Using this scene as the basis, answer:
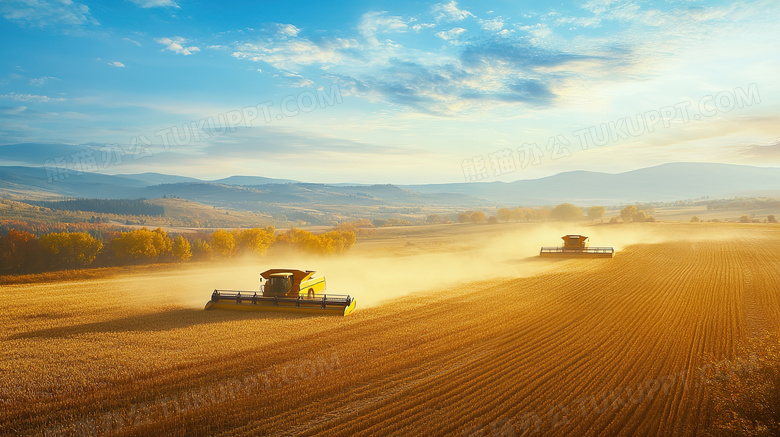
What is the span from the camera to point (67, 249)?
51969mm

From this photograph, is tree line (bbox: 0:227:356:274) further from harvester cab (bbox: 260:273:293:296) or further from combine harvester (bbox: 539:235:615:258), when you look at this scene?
harvester cab (bbox: 260:273:293:296)

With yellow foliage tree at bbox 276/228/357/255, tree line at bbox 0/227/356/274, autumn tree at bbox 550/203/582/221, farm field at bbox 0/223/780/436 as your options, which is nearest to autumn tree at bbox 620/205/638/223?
autumn tree at bbox 550/203/582/221

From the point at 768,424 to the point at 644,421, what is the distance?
232 cm

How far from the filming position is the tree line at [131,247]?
164 feet

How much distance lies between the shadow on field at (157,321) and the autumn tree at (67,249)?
42.3 meters

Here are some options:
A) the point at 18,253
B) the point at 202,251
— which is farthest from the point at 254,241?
the point at 18,253

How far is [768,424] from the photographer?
7734 mm

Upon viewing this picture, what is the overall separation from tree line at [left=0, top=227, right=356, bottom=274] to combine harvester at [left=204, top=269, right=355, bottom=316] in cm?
3480

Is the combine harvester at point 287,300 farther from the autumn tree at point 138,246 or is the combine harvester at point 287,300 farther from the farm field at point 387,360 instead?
the autumn tree at point 138,246

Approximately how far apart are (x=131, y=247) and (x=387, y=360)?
→ 51680mm

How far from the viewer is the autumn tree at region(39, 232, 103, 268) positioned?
51344 mm

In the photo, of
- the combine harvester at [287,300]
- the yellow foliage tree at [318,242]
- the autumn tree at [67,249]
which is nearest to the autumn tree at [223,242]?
the yellow foliage tree at [318,242]

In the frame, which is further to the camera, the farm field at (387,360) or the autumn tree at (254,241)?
the autumn tree at (254,241)

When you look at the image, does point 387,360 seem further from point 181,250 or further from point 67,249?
point 67,249
